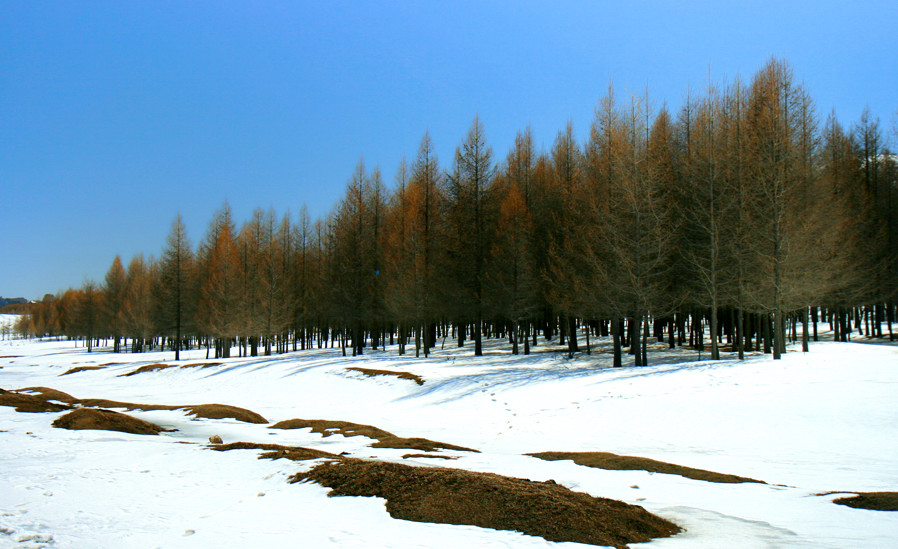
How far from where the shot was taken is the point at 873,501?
22.9 ft

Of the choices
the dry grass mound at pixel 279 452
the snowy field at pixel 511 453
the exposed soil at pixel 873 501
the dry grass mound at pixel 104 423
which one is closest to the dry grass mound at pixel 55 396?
the snowy field at pixel 511 453

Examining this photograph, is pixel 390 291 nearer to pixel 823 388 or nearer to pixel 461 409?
pixel 461 409

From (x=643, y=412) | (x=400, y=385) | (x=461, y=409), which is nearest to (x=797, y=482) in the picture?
(x=643, y=412)

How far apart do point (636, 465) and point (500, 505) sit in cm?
466

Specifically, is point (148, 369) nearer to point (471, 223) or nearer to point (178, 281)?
point (178, 281)

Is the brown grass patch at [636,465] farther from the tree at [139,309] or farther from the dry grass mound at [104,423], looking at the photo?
the tree at [139,309]

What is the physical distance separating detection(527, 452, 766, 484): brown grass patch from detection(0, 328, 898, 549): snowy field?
460 mm

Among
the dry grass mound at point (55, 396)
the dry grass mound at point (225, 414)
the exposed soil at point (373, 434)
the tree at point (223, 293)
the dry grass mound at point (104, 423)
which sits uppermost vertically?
the tree at point (223, 293)

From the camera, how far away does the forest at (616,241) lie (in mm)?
24453

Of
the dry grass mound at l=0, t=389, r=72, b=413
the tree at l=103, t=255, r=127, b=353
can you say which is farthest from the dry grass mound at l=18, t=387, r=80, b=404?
the tree at l=103, t=255, r=127, b=353

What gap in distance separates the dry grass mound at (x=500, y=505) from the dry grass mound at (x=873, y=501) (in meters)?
2.89

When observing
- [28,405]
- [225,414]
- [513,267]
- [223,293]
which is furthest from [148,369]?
[513,267]

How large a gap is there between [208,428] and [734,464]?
15020 millimetres

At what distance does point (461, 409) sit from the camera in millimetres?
19953
